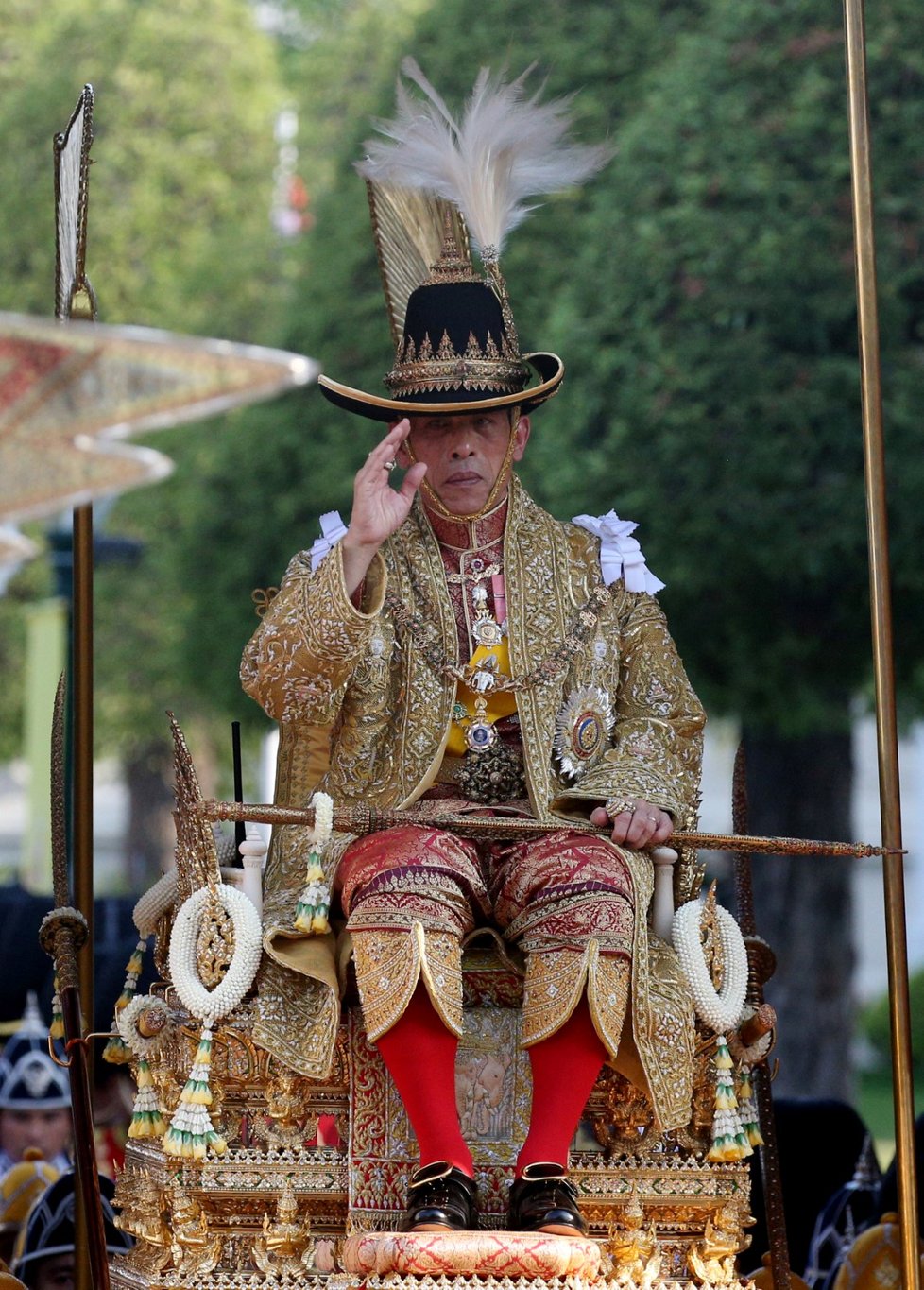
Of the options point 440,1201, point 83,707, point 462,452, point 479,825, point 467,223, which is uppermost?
point 467,223

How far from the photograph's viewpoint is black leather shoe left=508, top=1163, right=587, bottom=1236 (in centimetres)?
470

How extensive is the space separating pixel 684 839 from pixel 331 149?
40.1ft

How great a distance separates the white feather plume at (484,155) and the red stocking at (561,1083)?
→ 6.90 feet

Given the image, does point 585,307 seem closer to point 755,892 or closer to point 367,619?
point 755,892

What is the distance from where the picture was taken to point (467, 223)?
5.91 meters

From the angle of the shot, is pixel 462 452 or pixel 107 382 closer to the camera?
pixel 107 382

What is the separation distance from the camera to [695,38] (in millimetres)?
10953

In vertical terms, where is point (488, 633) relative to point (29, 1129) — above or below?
above

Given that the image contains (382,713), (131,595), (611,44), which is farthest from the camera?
(131,595)

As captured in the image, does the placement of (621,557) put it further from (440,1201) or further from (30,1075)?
(30,1075)

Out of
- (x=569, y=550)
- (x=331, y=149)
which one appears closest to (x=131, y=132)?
(x=331, y=149)

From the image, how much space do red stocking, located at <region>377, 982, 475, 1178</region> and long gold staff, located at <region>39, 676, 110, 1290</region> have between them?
0.76 meters

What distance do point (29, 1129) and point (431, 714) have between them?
3.04m

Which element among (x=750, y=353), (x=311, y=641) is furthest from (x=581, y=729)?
(x=750, y=353)
